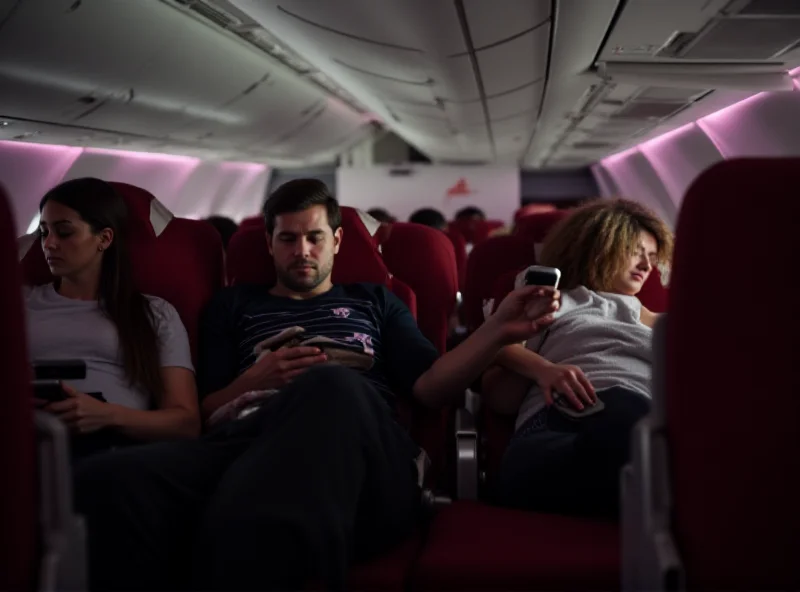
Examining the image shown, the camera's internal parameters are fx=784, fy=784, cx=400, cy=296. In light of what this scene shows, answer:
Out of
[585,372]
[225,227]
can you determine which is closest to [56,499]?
[585,372]

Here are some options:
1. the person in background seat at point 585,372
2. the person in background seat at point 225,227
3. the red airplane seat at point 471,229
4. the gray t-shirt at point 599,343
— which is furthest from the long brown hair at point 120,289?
the red airplane seat at point 471,229

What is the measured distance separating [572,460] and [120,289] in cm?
153

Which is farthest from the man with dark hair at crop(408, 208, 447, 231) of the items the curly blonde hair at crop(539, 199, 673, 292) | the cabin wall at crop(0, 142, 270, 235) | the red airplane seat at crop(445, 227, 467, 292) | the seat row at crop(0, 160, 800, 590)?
the seat row at crop(0, 160, 800, 590)

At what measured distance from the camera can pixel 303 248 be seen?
273cm

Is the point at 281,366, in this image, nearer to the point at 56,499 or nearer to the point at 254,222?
the point at 56,499

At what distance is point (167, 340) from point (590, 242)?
1.51 meters

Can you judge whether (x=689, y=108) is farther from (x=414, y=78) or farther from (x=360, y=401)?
(x=360, y=401)

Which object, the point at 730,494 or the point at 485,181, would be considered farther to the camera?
the point at 485,181

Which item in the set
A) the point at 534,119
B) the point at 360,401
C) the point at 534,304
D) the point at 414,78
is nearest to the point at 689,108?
the point at 534,119

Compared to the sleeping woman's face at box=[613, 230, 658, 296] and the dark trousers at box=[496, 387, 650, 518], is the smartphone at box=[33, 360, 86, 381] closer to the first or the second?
the dark trousers at box=[496, 387, 650, 518]

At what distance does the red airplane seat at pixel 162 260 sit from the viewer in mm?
2740

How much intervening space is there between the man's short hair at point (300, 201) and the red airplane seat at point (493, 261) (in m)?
0.69

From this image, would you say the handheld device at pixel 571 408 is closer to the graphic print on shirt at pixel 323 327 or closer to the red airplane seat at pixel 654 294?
the graphic print on shirt at pixel 323 327

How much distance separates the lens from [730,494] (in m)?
1.44
